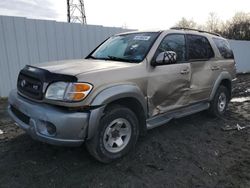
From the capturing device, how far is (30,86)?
3.57m

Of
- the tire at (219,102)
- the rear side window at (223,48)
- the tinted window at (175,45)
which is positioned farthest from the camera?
the rear side window at (223,48)

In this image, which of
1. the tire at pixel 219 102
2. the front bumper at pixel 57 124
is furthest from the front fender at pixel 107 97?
the tire at pixel 219 102

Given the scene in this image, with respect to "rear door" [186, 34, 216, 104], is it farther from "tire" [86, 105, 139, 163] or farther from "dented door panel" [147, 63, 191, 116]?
"tire" [86, 105, 139, 163]

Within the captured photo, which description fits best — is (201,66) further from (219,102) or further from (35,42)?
(35,42)

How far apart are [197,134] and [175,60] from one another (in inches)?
62.7

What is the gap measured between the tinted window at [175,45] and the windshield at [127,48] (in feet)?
0.64

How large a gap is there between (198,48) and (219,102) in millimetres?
1582

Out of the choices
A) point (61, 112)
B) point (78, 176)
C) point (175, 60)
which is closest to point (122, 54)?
point (175, 60)

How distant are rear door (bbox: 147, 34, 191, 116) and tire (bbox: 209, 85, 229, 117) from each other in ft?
4.21

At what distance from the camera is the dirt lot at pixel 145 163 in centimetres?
323

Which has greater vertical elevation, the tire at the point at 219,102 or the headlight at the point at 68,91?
the headlight at the point at 68,91

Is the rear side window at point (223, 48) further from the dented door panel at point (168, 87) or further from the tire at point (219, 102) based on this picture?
the dented door panel at point (168, 87)

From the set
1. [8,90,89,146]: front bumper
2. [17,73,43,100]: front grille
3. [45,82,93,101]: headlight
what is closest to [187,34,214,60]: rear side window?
[45,82,93,101]: headlight

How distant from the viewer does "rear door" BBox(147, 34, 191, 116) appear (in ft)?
13.4
